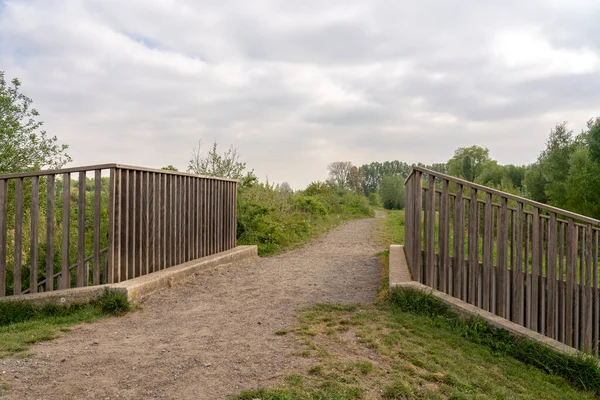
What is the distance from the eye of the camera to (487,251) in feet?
17.9

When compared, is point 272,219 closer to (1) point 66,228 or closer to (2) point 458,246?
Answer: (1) point 66,228

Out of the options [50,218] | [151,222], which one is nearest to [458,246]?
[151,222]

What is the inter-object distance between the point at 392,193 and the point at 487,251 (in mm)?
46702

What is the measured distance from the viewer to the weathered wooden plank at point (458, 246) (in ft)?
17.9

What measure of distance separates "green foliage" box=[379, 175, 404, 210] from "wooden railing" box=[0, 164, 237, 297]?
1719 inches

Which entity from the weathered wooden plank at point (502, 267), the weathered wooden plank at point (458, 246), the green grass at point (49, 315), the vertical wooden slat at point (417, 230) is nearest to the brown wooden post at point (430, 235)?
the vertical wooden slat at point (417, 230)

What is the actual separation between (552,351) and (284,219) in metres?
10.6

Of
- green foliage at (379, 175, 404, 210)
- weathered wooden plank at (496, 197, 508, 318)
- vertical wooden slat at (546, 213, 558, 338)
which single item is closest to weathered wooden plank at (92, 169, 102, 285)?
weathered wooden plank at (496, 197, 508, 318)

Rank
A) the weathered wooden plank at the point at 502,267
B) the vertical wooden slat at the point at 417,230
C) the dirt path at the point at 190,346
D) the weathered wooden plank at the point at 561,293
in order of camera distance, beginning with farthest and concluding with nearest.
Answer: the vertical wooden slat at the point at 417,230, the weathered wooden plank at the point at 561,293, the weathered wooden plank at the point at 502,267, the dirt path at the point at 190,346

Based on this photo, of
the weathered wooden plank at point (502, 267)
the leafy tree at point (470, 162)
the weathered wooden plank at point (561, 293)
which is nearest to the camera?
the weathered wooden plank at point (502, 267)

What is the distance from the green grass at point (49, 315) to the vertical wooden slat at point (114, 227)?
1.29 ft

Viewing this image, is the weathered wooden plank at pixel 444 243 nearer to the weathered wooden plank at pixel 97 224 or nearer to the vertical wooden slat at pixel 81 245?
the weathered wooden plank at pixel 97 224

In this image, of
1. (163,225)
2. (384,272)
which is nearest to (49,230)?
(163,225)

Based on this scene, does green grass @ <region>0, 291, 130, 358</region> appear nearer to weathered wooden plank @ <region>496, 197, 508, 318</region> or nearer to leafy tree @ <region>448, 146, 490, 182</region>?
weathered wooden plank @ <region>496, 197, 508, 318</region>
